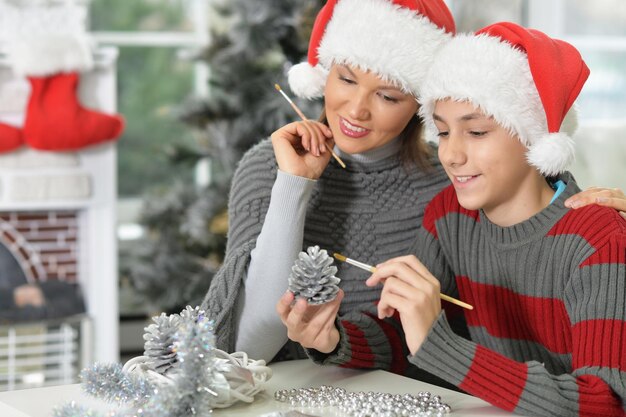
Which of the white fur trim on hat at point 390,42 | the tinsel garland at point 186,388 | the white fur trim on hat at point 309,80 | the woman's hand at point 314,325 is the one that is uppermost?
the white fur trim on hat at point 390,42

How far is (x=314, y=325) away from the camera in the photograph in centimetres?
156

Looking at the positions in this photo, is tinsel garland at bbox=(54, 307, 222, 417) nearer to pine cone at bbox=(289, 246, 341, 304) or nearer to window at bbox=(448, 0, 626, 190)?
pine cone at bbox=(289, 246, 341, 304)

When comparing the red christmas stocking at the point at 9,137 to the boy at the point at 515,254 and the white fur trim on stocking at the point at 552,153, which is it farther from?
the white fur trim on stocking at the point at 552,153

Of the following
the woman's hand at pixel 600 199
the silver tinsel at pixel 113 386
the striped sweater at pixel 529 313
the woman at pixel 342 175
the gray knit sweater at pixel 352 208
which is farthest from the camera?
the gray knit sweater at pixel 352 208

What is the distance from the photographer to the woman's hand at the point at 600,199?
1.51 metres

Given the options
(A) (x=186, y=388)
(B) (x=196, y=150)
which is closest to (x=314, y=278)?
(A) (x=186, y=388)

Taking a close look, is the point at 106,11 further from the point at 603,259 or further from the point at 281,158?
the point at 603,259

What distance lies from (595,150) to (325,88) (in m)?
1.95

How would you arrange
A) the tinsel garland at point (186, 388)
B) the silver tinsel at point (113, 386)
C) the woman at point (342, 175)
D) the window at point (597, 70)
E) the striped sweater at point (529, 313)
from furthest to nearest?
the window at point (597, 70)
the woman at point (342, 175)
the striped sweater at point (529, 313)
the silver tinsel at point (113, 386)
the tinsel garland at point (186, 388)

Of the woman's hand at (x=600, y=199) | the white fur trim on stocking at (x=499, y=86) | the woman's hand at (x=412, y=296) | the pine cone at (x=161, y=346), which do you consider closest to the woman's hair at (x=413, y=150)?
the white fur trim on stocking at (x=499, y=86)

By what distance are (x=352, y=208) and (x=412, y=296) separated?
541 mm

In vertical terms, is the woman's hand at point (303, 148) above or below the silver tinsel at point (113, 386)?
above

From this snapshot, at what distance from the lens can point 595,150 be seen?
3535 millimetres

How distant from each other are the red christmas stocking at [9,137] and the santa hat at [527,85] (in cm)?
240
